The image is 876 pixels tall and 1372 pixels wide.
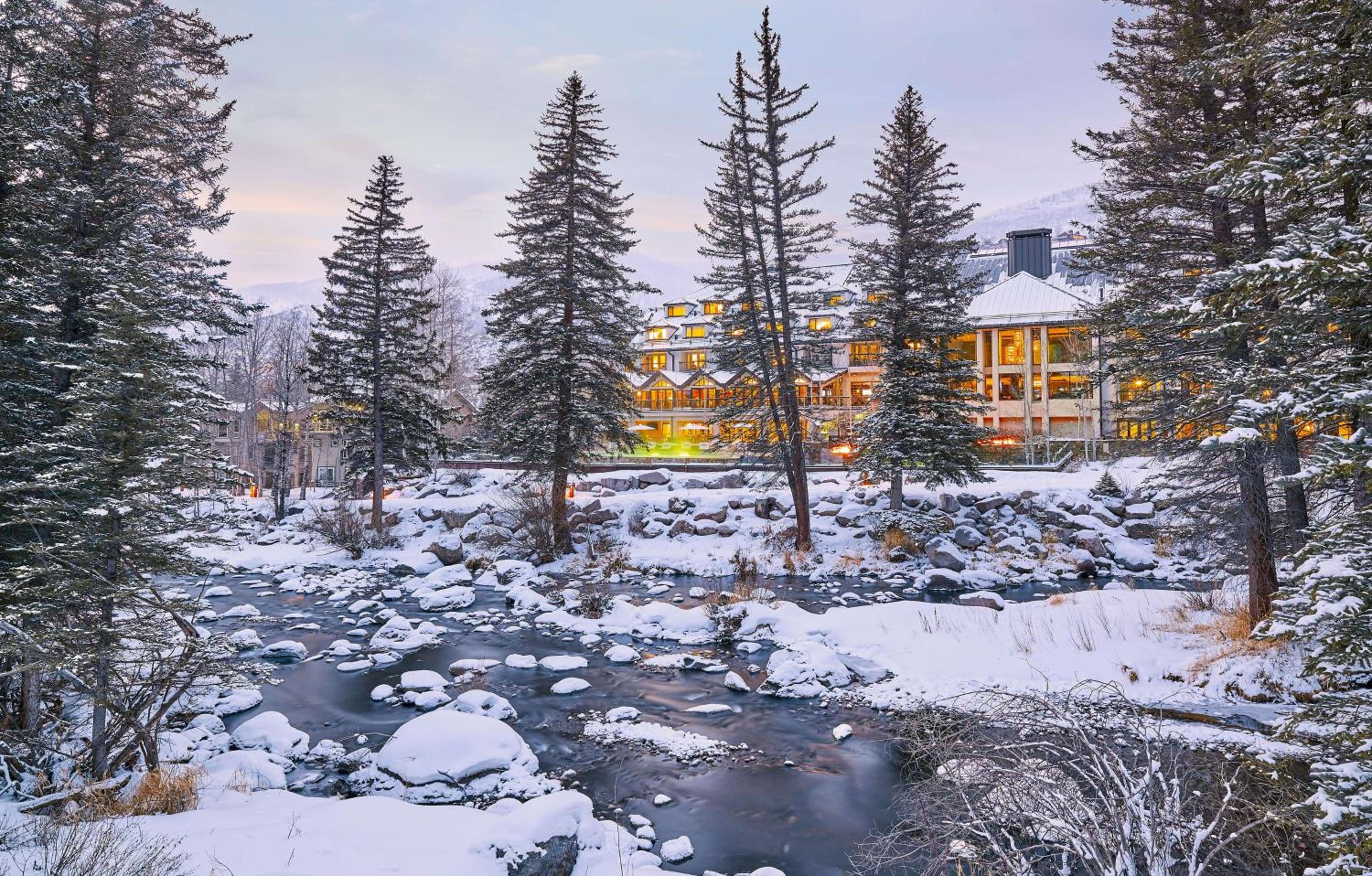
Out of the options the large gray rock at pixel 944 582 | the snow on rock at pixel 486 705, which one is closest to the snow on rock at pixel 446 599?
the snow on rock at pixel 486 705

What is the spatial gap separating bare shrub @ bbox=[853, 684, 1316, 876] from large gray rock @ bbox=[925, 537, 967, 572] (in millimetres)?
13813

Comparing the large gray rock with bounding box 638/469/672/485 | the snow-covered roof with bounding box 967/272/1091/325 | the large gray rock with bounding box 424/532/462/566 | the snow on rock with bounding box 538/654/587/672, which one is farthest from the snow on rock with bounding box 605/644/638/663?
the snow-covered roof with bounding box 967/272/1091/325

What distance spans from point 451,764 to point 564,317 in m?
18.1

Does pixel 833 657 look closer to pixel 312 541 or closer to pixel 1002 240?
pixel 312 541

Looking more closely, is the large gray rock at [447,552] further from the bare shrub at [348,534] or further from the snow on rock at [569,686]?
the snow on rock at [569,686]

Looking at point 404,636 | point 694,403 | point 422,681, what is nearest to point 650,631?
point 422,681

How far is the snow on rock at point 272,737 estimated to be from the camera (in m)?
9.91

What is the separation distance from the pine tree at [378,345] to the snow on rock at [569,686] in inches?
690

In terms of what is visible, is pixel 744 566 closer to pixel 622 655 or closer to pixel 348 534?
pixel 622 655

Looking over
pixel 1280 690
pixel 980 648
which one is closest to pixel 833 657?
pixel 980 648

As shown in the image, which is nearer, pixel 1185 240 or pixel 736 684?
pixel 736 684

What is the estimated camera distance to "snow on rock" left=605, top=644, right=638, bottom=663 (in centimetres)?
1441

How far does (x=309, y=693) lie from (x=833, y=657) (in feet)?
32.4

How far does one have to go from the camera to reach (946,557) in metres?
21.9
